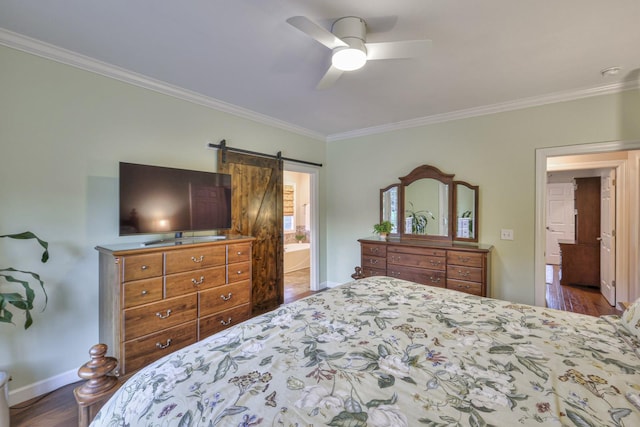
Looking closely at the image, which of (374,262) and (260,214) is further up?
(260,214)

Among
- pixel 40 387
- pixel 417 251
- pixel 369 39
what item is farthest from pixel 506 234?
pixel 40 387

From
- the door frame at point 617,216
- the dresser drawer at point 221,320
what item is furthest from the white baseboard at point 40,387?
the door frame at point 617,216

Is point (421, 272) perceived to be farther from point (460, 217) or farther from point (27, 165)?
point (27, 165)

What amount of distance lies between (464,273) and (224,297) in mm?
2546

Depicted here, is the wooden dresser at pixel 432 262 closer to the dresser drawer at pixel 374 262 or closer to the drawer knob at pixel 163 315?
the dresser drawer at pixel 374 262

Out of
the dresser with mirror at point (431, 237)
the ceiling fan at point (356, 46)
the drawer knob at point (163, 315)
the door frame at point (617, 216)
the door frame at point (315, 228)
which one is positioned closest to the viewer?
the ceiling fan at point (356, 46)

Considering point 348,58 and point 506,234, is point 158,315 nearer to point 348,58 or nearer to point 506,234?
point 348,58

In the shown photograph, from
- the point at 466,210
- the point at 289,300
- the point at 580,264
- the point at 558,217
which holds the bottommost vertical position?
the point at 289,300

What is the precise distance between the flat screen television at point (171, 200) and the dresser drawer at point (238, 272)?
0.45 metres

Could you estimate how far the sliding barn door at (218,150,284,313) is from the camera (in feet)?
11.1

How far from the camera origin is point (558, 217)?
22.0 ft

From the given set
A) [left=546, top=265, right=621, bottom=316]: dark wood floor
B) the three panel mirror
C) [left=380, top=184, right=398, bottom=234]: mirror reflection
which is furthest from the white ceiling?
[left=546, top=265, right=621, bottom=316]: dark wood floor

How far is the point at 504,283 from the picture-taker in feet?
10.9

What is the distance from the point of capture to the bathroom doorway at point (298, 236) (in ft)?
15.1
